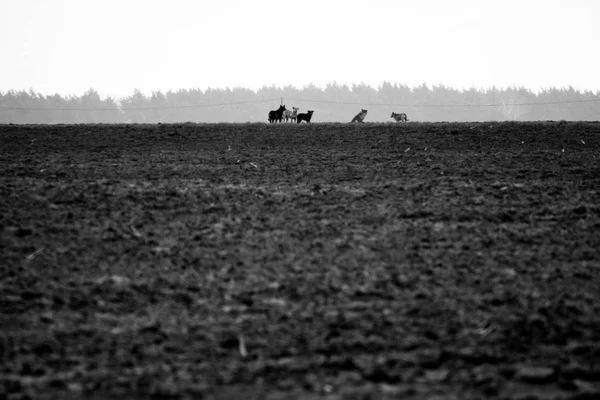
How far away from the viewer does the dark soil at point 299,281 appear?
4.02 metres

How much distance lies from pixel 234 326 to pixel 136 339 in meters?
0.74

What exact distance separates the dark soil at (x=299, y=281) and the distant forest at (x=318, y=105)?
206 feet

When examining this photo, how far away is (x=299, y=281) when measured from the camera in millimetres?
5930

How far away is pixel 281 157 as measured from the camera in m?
14.1

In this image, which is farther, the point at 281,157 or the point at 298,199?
the point at 281,157

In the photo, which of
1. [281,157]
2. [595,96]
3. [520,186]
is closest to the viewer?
[520,186]

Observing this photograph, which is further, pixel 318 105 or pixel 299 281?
pixel 318 105

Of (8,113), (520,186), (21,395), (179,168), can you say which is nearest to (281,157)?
(179,168)

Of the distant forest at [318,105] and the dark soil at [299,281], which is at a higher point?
the distant forest at [318,105]

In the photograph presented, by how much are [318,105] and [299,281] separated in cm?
8380

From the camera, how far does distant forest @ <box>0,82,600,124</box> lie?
3044 inches

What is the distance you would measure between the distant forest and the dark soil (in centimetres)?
6269

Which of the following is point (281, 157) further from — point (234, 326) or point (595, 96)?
point (595, 96)

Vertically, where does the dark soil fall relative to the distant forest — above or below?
below
